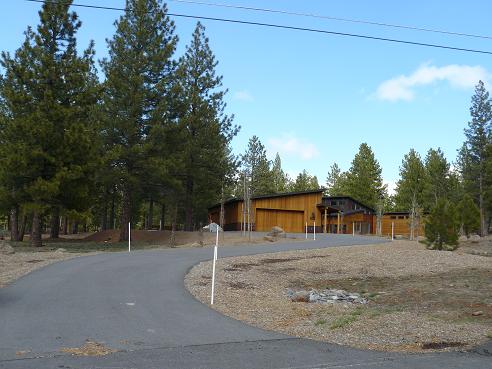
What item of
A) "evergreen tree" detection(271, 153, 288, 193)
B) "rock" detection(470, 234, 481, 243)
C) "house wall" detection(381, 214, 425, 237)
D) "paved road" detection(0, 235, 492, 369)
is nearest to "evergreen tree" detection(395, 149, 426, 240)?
"house wall" detection(381, 214, 425, 237)

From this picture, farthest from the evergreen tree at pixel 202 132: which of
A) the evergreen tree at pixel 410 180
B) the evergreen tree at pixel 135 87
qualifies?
the evergreen tree at pixel 410 180

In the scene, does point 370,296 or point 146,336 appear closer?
point 146,336

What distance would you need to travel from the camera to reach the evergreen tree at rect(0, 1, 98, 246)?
88.4ft

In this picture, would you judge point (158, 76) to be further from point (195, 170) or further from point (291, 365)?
point (291, 365)

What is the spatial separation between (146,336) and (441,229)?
2199 centimetres

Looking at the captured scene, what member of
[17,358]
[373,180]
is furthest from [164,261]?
[373,180]

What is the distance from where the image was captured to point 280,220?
50.0 meters

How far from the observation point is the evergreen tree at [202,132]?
42.7 metres

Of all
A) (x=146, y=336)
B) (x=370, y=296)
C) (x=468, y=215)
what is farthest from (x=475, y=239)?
(x=146, y=336)

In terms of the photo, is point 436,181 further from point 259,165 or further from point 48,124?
point 48,124

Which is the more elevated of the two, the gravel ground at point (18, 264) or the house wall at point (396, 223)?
the house wall at point (396, 223)

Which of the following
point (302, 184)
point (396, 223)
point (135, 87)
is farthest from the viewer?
point (302, 184)

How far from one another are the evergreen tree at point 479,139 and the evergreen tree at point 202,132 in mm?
30909

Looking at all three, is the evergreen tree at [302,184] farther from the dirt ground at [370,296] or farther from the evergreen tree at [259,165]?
the dirt ground at [370,296]
